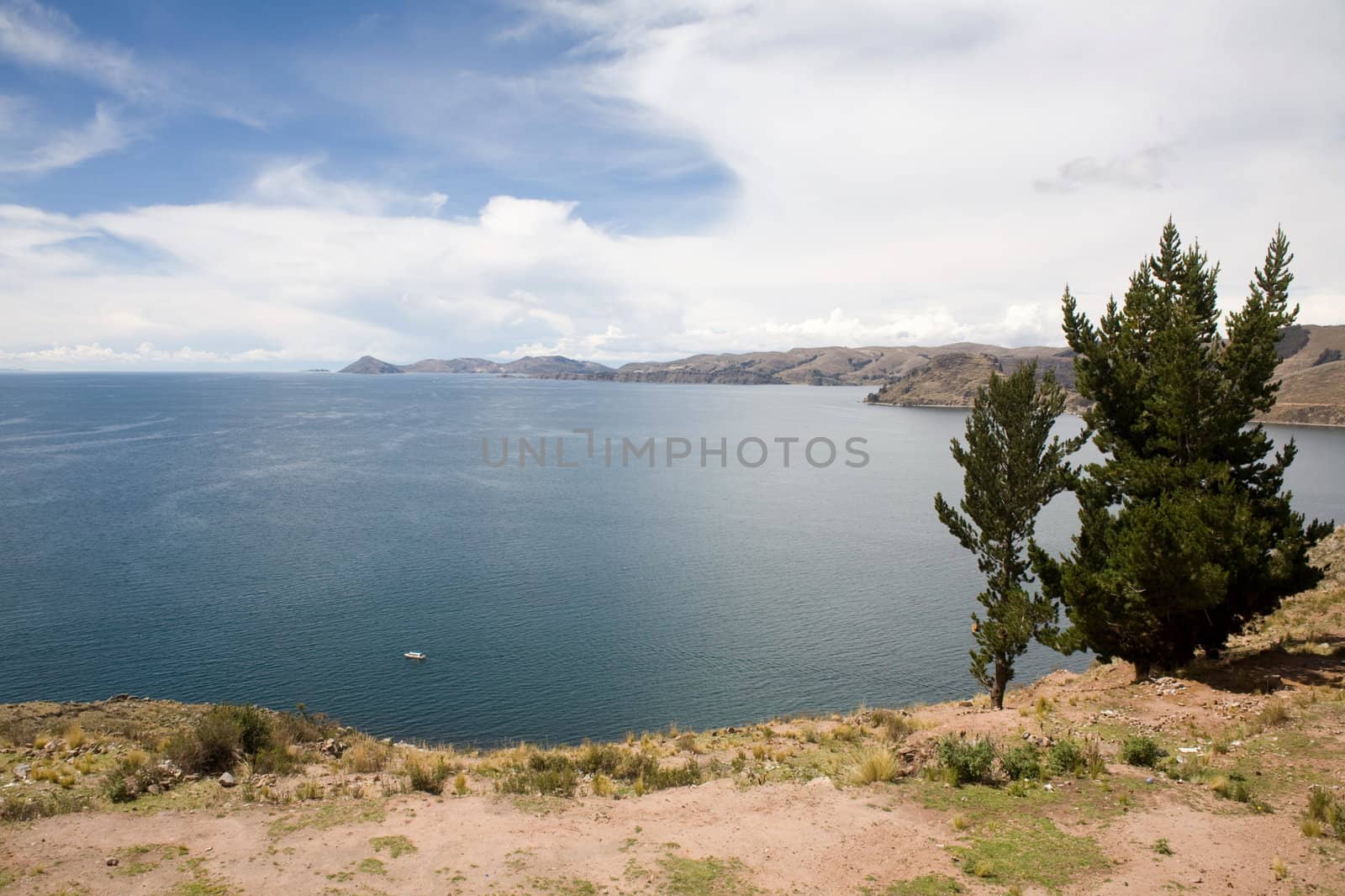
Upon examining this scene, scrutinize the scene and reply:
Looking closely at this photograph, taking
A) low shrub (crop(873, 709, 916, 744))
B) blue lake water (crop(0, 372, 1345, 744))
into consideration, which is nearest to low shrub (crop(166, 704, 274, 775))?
blue lake water (crop(0, 372, 1345, 744))

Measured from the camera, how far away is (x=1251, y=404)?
20984 mm

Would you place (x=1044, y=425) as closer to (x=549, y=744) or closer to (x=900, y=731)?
(x=900, y=731)

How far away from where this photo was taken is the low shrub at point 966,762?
15.4 m

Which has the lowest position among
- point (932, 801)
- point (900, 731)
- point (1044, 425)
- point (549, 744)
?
point (549, 744)

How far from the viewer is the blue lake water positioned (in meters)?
Result: 33.3

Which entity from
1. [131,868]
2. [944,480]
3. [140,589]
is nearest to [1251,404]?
[131,868]

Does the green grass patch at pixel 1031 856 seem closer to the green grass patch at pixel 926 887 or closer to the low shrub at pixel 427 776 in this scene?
the green grass patch at pixel 926 887

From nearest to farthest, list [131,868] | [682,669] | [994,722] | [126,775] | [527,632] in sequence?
[131,868], [126,775], [994,722], [682,669], [527,632]

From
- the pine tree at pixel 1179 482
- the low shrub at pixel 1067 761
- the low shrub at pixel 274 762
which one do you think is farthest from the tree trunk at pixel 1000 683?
the low shrub at pixel 274 762

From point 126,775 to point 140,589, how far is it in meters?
34.7

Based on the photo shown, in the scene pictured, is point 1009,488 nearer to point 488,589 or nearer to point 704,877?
point 704,877

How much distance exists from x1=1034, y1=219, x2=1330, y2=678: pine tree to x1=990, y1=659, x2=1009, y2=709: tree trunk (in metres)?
2.39

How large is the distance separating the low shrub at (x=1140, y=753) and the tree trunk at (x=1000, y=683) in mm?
7822

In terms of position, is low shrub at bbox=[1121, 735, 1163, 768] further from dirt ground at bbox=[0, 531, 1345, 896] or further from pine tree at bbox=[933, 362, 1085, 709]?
pine tree at bbox=[933, 362, 1085, 709]
